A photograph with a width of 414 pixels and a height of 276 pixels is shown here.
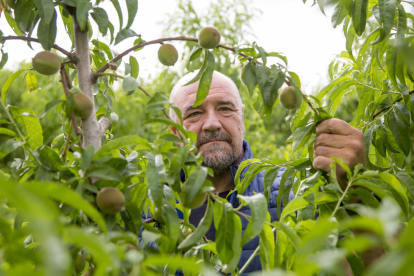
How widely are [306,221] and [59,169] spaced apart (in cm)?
45

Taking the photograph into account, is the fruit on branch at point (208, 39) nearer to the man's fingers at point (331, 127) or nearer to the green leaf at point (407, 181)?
the man's fingers at point (331, 127)

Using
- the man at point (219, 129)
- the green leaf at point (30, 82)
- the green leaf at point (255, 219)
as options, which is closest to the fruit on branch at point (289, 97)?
the green leaf at point (255, 219)

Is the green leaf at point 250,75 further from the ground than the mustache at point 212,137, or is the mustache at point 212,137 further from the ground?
the green leaf at point 250,75

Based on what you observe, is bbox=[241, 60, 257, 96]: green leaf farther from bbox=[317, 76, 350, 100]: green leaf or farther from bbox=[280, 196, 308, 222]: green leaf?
bbox=[317, 76, 350, 100]: green leaf

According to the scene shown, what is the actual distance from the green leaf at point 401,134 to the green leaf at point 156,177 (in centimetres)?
72

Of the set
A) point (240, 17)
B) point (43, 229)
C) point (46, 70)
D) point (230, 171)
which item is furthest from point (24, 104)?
point (43, 229)

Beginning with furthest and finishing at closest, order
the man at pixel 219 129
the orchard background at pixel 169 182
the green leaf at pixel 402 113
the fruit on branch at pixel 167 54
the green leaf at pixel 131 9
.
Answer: the man at pixel 219 129, the green leaf at pixel 402 113, the fruit on branch at pixel 167 54, the green leaf at pixel 131 9, the orchard background at pixel 169 182

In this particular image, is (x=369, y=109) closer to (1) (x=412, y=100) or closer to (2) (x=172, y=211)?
(1) (x=412, y=100)

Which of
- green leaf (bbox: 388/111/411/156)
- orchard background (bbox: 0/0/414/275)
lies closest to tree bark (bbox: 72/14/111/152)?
orchard background (bbox: 0/0/414/275)

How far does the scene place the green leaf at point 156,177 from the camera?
24.6 inches

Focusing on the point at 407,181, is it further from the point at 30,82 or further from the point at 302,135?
the point at 30,82

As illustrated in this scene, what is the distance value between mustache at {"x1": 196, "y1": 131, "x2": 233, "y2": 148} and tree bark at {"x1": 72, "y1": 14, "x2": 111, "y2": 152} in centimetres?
115

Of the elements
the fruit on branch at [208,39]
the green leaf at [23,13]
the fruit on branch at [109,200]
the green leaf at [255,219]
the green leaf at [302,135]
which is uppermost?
the green leaf at [23,13]

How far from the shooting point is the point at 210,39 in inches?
34.4
